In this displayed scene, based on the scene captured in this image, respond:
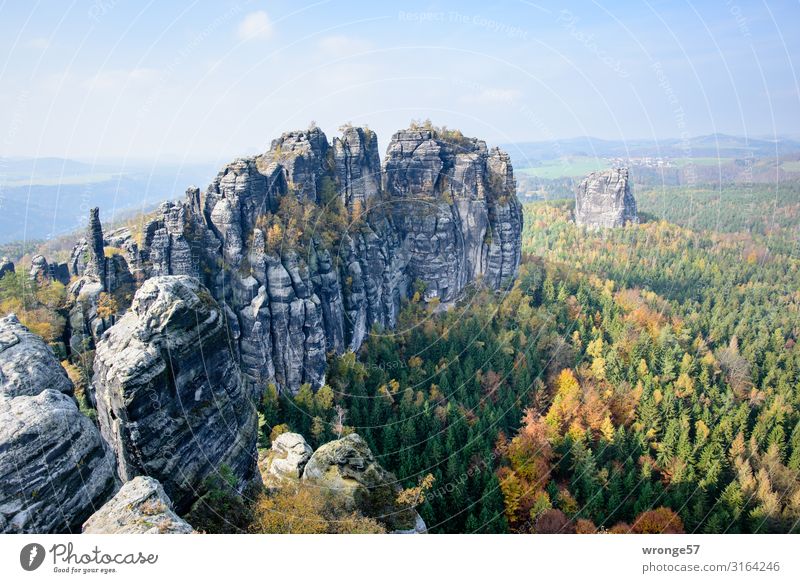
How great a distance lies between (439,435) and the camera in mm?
33125

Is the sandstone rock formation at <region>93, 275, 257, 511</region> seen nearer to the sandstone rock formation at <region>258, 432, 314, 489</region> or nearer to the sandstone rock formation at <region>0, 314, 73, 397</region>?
the sandstone rock formation at <region>0, 314, 73, 397</region>

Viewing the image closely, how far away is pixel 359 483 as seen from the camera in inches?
688

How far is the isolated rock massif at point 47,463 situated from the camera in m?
11.4

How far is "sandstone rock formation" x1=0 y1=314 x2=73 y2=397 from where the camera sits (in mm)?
13938

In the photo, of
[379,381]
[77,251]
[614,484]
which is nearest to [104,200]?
[77,251]

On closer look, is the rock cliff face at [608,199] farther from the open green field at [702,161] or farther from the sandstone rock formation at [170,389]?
the sandstone rock formation at [170,389]

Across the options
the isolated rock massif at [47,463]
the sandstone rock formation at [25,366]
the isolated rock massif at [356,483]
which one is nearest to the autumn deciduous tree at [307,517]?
the isolated rock massif at [356,483]

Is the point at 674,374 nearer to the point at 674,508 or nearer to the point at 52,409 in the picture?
the point at 674,508

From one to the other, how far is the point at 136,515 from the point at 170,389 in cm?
412

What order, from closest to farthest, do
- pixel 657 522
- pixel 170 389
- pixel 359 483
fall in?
pixel 170 389 < pixel 359 483 < pixel 657 522

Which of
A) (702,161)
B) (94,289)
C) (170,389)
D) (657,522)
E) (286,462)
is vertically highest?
(702,161)

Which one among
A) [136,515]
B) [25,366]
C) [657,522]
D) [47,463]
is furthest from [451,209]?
[47,463]

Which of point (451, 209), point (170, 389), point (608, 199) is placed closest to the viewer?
point (170, 389)

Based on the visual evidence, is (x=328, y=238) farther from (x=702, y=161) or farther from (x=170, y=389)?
(x=702, y=161)
